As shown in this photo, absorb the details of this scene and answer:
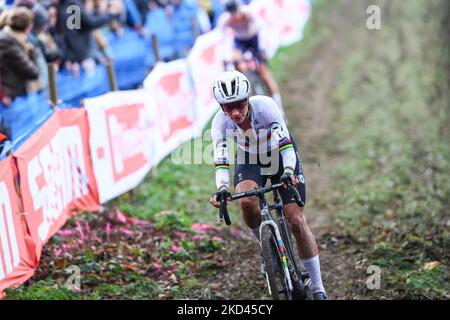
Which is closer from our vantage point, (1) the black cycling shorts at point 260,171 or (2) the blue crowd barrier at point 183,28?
(1) the black cycling shorts at point 260,171

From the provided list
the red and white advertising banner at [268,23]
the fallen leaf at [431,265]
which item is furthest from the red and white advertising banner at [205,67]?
the fallen leaf at [431,265]

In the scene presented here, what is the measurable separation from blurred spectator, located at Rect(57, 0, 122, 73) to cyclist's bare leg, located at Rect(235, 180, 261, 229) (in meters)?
6.03

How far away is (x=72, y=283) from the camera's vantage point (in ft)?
24.8

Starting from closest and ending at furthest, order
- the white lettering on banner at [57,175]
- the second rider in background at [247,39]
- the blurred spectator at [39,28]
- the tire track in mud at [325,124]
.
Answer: the white lettering on banner at [57,175] < the tire track in mud at [325,124] < the blurred spectator at [39,28] < the second rider in background at [247,39]

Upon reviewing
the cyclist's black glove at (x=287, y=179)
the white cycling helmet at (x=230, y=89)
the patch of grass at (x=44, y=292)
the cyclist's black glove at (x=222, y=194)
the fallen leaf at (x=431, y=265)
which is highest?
the white cycling helmet at (x=230, y=89)

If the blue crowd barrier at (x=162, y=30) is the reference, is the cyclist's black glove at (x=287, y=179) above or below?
below

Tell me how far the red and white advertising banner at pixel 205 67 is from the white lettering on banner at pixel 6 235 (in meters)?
7.66

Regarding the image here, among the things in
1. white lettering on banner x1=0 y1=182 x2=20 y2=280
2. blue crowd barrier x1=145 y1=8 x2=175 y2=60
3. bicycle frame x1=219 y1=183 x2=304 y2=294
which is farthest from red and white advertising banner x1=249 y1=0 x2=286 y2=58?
bicycle frame x1=219 y1=183 x2=304 y2=294

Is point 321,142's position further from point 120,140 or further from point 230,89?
point 230,89

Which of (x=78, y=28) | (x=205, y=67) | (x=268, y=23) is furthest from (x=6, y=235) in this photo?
(x=268, y=23)

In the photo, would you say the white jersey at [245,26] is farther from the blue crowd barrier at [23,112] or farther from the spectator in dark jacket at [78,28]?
the blue crowd barrier at [23,112]

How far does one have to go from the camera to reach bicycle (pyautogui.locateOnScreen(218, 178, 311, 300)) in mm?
6094

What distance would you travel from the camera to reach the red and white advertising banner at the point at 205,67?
1481 cm

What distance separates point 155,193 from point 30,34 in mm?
3119
